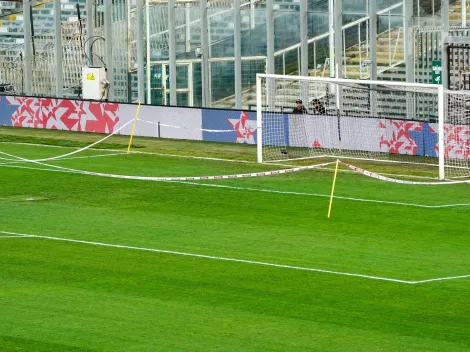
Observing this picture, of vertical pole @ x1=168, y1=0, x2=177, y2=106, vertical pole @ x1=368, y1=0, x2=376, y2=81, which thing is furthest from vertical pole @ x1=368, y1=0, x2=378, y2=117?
vertical pole @ x1=168, y1=0, x2=177, y2=106

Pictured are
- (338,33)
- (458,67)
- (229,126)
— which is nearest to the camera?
(458,67)

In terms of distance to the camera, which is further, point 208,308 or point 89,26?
point 89,26

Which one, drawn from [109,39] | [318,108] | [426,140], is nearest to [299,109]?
[318,108]

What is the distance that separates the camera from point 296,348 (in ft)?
52.7

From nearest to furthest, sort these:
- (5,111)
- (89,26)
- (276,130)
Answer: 1. (276,130)
2. (5,111)
3. (89,26)

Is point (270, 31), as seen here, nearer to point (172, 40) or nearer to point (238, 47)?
point (238, 47)

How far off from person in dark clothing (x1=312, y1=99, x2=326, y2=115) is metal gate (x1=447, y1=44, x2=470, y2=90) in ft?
12.8

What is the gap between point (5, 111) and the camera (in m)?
45.8

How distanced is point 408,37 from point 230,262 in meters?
18.1

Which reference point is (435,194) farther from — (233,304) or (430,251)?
(233,304)

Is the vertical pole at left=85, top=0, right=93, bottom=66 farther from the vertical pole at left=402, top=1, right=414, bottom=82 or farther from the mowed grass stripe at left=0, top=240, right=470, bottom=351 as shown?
the mowed grass stripe at left=0, top=240, right=470, bottom=351

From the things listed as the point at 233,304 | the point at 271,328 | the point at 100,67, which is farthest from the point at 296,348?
the point at 100,67

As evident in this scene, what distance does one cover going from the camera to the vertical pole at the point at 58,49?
154ft

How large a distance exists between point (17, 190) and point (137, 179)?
312 centimetres
